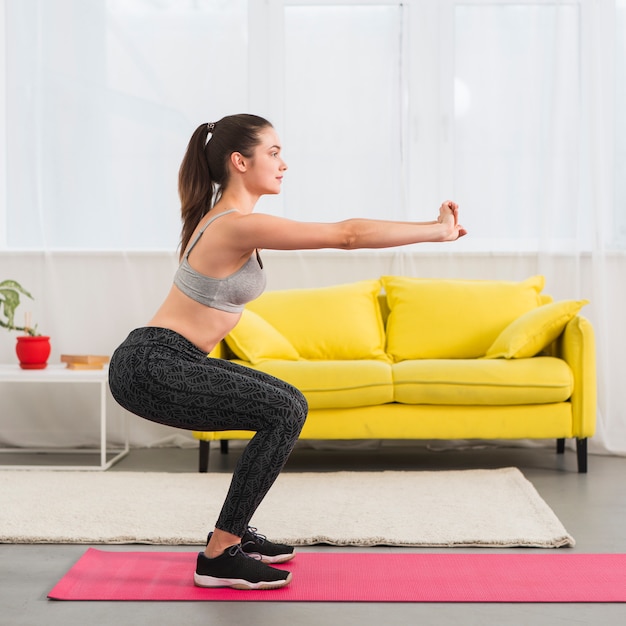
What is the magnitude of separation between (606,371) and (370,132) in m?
1.68

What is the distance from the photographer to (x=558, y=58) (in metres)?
4.51

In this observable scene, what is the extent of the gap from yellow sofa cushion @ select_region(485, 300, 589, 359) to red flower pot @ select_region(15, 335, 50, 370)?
2.08 m

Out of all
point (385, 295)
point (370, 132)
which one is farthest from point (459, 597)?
point (370, 132)

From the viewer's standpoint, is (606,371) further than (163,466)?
Yes

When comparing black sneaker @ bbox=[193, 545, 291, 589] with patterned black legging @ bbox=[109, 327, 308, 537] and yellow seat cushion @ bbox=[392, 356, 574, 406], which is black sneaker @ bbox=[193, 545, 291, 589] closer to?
patterned black legging @ bbox=[109, 327, 308, 537]

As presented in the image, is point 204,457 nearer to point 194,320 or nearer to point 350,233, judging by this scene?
point 194,320

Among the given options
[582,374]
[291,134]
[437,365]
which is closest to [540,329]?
[582,374]

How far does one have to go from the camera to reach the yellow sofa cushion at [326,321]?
13.8ft

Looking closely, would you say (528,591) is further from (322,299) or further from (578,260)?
(578,260)

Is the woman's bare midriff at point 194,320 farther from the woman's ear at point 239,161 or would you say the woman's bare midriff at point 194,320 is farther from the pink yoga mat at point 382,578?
the pink yoga mat at point 382,578

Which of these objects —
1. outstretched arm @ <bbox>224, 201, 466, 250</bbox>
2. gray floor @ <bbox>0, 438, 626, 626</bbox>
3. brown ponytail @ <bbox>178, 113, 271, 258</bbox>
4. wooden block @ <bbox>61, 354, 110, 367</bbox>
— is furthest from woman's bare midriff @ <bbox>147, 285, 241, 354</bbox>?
wooden block @ <bbox>61, 354, 110, 367</bbox>

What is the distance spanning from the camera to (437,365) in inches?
148

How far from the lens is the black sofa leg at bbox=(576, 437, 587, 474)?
383cm

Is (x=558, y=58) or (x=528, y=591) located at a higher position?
(x=558, y=58)
